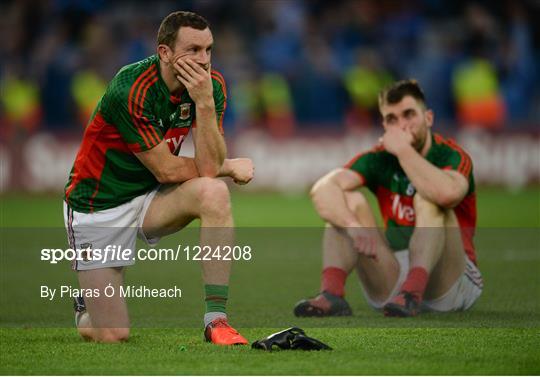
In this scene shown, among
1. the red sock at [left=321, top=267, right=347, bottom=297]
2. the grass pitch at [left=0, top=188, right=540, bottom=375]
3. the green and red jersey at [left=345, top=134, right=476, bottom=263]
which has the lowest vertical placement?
the grass pitch at [left=0, top=188, right=540, bottom=375]

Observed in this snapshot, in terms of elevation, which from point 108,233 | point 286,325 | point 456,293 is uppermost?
point 108,233

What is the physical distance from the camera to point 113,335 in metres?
6.22

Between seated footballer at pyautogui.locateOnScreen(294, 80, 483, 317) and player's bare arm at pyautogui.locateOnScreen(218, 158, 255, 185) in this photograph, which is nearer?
player's bare arm at pyautogui.locateOnScreen(218, 158, 255, 185)

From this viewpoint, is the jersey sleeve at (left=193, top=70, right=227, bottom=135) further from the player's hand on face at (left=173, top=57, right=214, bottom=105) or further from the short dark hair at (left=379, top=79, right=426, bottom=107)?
the short dark hair at (left=379, top=79, right=426, bottom=107)

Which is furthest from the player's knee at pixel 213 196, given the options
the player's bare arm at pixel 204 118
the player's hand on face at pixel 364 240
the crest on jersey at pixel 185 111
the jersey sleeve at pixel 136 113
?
the player's hand on face at pixel 364 240

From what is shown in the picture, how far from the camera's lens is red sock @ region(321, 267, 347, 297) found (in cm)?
741

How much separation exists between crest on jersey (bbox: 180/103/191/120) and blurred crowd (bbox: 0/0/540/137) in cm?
1250

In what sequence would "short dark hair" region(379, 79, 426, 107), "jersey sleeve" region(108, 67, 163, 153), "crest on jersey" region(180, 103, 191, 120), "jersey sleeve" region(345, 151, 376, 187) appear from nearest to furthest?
"jersey sleeve" region(108, 67, 163, 153), "crest on jersey" region(180, 103, 191, 120), "short dark hair" region(379, 79, 426, 107), "jersey sleeve" region(345, 151, 376, 187)

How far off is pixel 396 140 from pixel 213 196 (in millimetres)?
1799

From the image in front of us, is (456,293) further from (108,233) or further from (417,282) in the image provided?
(108,233)

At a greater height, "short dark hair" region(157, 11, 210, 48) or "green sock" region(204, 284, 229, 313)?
"short dark hair" region(157, 11, 210, 48)

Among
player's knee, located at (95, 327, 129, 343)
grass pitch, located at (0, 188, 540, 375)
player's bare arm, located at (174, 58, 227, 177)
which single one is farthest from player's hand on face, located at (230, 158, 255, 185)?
player's knee, located at (95, 327, 129, 343)

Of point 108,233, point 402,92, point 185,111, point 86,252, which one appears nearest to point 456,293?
point 402,92

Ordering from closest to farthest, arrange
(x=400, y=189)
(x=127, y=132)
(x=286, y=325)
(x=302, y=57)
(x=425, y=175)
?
(x=127, y=132) → (x=286, y=325) → (x=425, y=175) → (x=400, y=189) → (x=302, y=57)
